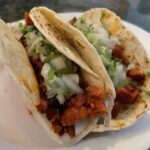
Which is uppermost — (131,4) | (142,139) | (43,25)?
(43,25)

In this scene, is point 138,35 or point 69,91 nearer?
point 69,91

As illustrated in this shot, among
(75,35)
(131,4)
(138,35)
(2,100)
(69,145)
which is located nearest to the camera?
(69,145)

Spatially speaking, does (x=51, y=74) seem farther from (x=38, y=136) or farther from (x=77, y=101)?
(x=38, y=136)

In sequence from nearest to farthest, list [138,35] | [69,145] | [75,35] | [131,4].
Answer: [69,145], [75,35], [138,35], [131,4]

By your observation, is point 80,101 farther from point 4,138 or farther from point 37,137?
point 4,138

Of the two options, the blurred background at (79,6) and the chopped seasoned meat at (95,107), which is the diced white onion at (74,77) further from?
the blurred background at (79,6)

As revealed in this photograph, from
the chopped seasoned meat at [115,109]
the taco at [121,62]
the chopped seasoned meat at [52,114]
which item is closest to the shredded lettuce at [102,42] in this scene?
the taco at [121,62]

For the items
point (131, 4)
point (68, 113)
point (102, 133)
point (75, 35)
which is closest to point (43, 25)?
point (75, 35)

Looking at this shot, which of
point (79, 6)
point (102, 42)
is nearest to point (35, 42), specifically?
point (102, 42)
